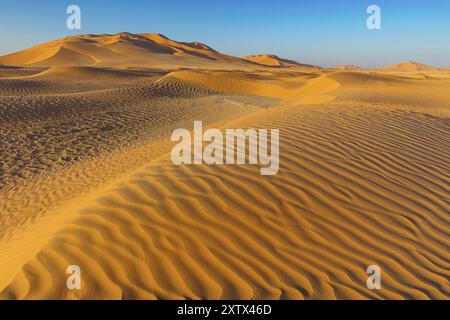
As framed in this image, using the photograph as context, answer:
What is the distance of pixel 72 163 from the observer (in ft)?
26.5

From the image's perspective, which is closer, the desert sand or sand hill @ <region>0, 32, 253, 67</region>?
the desert sand

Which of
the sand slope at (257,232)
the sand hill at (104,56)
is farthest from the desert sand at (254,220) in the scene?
the sand hill at (104,56)

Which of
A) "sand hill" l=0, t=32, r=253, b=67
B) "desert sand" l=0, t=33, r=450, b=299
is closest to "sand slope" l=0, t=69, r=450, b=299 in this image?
"desert sand" l=0, t=33, r=450, b=299

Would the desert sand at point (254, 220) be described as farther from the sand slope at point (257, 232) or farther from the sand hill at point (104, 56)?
the sand hill at point (104, 56)

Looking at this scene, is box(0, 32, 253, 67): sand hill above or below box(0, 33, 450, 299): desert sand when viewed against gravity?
above

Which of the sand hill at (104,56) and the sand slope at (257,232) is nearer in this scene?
the sand slope at (257,232)

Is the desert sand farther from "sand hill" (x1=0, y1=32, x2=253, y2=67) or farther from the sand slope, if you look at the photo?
"sand hill" (x1=0, y1=32, x2=253, y2=67)

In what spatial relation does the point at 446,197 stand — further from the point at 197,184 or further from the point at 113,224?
the point at 113,224

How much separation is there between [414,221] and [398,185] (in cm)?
78

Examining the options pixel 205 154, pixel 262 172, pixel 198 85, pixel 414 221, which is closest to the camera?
pixel 414 221

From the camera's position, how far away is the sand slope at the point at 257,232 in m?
2.86

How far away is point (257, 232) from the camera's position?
136 inches

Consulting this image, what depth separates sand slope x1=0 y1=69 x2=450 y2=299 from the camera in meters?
2.86

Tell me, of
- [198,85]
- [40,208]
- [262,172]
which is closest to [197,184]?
[262,172]
